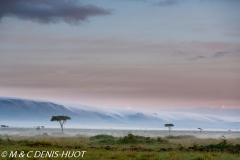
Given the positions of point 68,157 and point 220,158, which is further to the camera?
point 220,158

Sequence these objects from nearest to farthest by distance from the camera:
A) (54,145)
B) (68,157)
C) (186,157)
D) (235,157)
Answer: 1. (68,157)
2. (186,157)
3. (235,157)
4. (54,145)

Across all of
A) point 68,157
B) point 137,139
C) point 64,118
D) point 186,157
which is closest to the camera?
point 68,157

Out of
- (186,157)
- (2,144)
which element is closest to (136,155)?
(186,157)

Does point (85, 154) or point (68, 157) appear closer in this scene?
point (68, 157)

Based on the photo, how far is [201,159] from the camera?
28797 mm

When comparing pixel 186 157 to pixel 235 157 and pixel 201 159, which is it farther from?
pixel 235 157

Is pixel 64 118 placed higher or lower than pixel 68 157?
higher

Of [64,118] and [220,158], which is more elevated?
[64,118]

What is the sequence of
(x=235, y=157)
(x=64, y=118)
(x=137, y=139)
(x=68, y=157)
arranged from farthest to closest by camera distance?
(x=64, y=118)
(x=137, y=139)
(x=235, y=157)
(x=68, y=157)

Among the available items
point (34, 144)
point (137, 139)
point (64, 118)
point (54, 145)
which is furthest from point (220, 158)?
point (64, 118)

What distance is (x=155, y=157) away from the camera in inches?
1144

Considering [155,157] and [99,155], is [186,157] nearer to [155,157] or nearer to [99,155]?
[155,157]

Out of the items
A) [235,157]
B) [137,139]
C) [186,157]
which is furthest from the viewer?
[137,139]

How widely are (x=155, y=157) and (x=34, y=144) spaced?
1581cm
